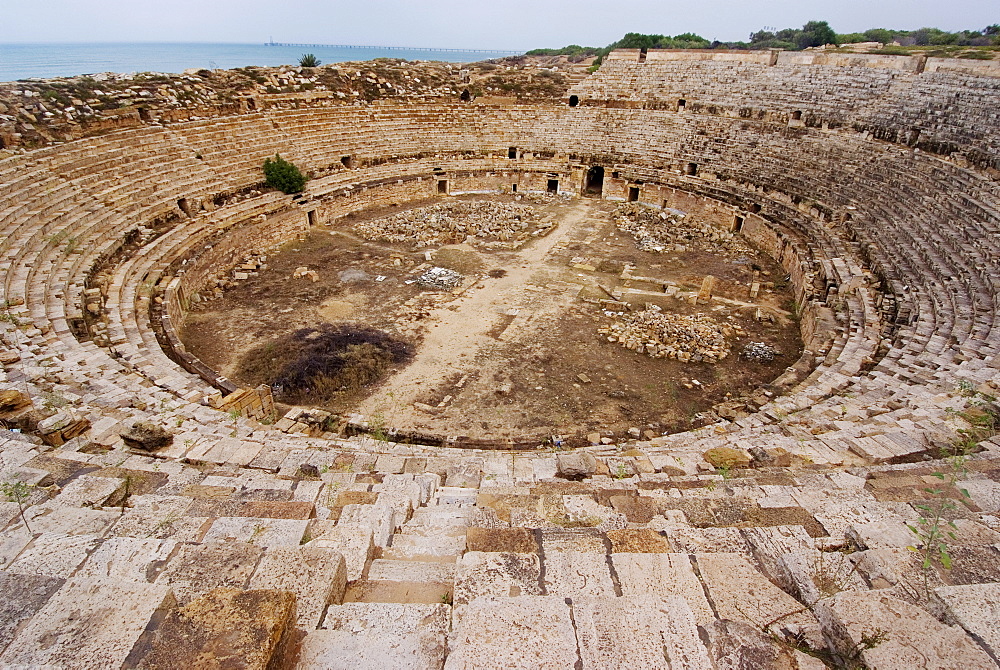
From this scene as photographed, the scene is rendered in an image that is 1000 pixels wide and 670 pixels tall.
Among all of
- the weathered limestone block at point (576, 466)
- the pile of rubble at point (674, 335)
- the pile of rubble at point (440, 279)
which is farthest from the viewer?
the pile of rubble at point (440, 279)

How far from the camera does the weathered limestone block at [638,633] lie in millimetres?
2619

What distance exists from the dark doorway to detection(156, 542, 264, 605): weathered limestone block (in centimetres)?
2445

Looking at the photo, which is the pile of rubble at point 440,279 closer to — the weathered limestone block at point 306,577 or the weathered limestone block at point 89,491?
the weathered limestone block at point 89,491

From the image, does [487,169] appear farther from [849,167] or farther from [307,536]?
[307,536]

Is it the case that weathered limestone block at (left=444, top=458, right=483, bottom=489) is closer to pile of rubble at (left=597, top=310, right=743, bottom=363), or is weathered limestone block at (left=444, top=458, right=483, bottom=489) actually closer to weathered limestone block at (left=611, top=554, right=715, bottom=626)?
weathered limestone block at (left=611, top=554, right=715, bottom=626)

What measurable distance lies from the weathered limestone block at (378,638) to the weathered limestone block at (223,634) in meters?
0.19

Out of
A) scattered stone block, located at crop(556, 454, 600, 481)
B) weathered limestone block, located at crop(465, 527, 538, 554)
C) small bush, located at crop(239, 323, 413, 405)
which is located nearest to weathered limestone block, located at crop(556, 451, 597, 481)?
scattered stone block, located at crop(556, 454, 600, 481)

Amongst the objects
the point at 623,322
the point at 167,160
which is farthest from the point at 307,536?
the point at 167,160

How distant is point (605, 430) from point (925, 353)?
5999 millimetres

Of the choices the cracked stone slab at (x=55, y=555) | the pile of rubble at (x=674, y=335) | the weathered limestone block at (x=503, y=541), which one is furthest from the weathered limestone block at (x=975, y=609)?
the pile of rubble at (x=674, y=335)

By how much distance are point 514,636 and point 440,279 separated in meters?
13.2

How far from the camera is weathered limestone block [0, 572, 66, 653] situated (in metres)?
2.64

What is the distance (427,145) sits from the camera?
25766 millimetres

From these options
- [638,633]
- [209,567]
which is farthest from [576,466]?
[209,567]
